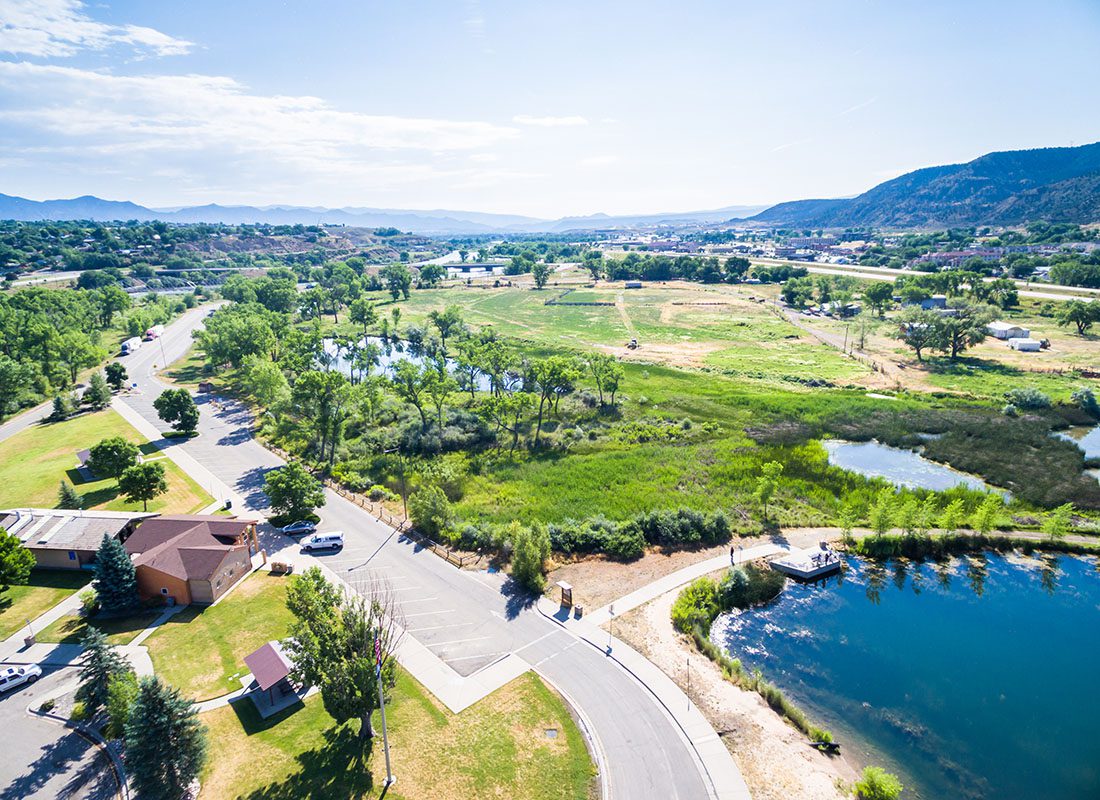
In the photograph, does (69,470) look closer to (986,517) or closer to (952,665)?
(952,665)

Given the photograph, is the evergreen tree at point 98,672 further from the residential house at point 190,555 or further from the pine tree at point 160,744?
the residential house at point 190,555

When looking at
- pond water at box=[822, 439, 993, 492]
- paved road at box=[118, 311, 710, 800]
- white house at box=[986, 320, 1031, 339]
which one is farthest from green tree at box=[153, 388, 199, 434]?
white house at box=[986, 320, 1031, 339]

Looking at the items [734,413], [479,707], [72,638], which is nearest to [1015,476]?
[734,413]

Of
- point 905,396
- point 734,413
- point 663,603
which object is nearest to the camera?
point 663,603

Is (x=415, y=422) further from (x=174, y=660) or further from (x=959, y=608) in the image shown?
(x=959, y=608)

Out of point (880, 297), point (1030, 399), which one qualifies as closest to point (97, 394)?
point (1030, 399)

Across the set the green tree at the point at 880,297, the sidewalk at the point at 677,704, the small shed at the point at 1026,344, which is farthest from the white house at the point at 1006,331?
the sidewalk at the point at 677,704
